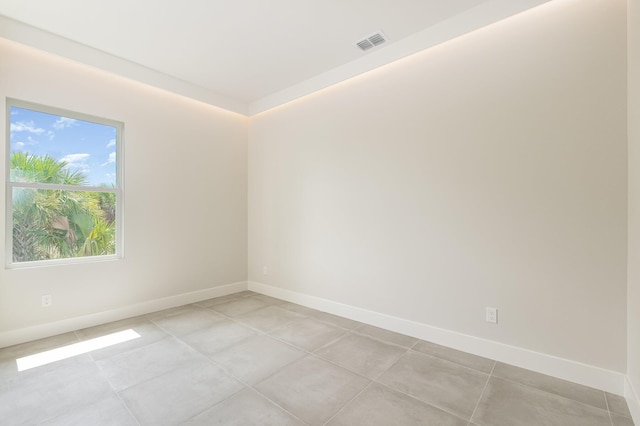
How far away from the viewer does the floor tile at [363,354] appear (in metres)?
2.39

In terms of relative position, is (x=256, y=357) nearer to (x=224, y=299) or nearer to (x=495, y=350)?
(x=224, y=299)

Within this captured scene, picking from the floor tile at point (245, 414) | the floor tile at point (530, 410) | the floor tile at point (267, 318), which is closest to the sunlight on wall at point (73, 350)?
the floor tile at point (267, 318)

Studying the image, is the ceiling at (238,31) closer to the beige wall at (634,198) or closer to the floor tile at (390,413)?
the beige wall at (634,198)

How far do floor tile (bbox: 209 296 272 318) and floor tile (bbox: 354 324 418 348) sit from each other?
152 centimetres

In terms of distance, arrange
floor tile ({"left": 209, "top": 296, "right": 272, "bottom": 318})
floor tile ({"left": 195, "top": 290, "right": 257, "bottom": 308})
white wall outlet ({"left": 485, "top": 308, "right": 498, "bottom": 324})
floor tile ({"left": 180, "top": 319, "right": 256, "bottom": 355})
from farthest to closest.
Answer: floor tile ({"left": 195, "top": 290, "right": 257, "bottom": 308}) < floor tile ({"left": 209, "top": 296, "right": 272, "bottom": 318}) < floor tile ({"left": 180, "top": 319, "right": 256, "bottom": 355}) < white wall outlet ({"left": 485, "top": 308, "right": 498, "bottom": 324})

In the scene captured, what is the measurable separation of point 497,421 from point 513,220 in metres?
1.50

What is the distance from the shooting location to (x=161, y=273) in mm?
3840

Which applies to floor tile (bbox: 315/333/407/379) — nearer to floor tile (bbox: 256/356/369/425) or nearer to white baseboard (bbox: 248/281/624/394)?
floor tile (bbox: 256/356/369/425)

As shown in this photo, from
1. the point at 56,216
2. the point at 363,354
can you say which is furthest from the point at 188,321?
the point at 363,354

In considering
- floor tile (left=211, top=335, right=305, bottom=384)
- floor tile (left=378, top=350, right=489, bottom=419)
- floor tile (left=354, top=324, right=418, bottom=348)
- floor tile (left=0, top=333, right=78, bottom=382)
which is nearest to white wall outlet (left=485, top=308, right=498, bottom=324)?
floor tile (left=378, top=350, right=489, bottom=419)

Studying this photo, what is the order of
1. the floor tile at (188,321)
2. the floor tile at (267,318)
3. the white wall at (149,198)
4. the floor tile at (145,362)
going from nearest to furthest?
the floor tile at (145,362) → the white wall at (149,198) → the floor tile at (188,321) → the floor tile at (267,318)

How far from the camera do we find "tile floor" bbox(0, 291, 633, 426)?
1.80 meters

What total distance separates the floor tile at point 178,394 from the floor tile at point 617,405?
2.51 metres

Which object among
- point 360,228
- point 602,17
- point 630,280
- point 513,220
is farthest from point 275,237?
point 602,17
